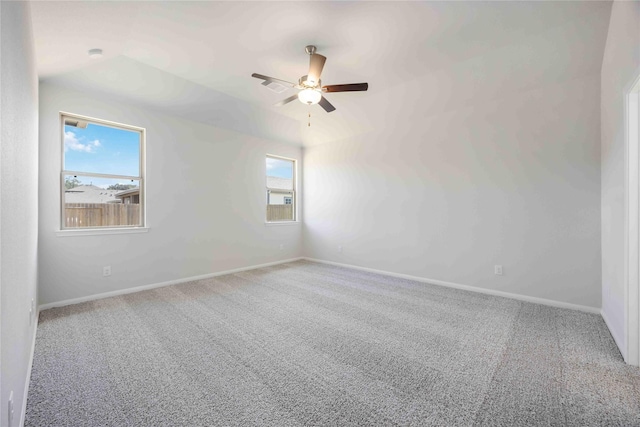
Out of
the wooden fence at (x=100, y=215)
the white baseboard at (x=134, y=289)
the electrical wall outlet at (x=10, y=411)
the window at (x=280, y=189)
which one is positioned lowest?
the white baseboard at (x=134, y=289)

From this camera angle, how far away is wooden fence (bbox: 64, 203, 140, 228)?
3.34 m

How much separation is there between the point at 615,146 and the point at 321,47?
9.46ft

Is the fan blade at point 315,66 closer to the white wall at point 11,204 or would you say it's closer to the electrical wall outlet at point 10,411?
the white wall at point 11,204

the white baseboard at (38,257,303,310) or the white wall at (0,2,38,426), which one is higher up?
the white wall at (0,2,38,426)

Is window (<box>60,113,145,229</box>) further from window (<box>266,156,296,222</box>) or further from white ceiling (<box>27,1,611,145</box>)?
window (<box>266,156,296,222</box>)

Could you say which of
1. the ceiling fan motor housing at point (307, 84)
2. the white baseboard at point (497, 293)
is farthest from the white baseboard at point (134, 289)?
the ceiling fan motor housing at point (307, 84)

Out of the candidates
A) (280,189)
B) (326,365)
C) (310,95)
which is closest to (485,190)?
(310,95)

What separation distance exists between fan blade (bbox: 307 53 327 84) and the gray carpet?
2.47m

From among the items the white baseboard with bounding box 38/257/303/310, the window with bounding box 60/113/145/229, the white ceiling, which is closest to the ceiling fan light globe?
the white ceiling

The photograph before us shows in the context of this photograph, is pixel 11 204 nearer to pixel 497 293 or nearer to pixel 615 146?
pixel 615 146

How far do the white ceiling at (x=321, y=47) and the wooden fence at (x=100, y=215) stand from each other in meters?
1.44

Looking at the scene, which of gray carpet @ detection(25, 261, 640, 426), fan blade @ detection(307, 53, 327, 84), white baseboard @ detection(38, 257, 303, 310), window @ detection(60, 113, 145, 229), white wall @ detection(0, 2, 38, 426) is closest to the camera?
white wall @ detection(0, 2, 38, 426)

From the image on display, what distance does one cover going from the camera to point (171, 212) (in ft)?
13.5

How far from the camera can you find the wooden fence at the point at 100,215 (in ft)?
11.0
